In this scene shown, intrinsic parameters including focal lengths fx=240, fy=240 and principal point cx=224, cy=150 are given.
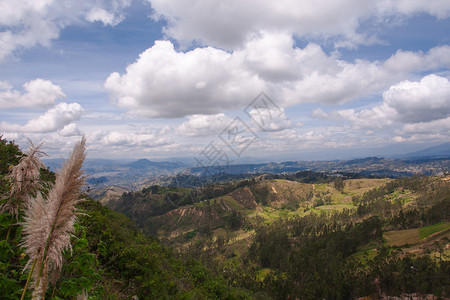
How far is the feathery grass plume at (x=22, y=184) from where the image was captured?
11.8 feet

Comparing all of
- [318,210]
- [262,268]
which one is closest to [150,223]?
[262,268]

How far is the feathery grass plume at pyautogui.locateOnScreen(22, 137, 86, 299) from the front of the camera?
269 centimetres

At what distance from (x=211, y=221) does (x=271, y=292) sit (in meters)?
90.8

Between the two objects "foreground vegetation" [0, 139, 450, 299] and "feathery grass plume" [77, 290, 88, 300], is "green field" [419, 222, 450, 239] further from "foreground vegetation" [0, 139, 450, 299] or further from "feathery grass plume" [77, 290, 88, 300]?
"feathery grass plume" [77, 290, 88, 300]

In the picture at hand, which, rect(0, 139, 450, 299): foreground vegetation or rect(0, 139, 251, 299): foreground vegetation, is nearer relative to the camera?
rect(0, 139, 251, 299): foreground vegetation

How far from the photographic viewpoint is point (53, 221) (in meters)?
2.75

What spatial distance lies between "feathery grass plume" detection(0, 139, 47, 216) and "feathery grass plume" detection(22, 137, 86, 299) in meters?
1.06

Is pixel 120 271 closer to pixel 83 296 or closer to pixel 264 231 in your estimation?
pixel 83 296

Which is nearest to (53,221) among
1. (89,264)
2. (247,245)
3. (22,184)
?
(22,184)

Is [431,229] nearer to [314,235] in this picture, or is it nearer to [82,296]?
[314,235]

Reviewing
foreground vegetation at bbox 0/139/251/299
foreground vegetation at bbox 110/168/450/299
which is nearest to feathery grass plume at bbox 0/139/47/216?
foreground vegetation at bbox 0/139/251/299

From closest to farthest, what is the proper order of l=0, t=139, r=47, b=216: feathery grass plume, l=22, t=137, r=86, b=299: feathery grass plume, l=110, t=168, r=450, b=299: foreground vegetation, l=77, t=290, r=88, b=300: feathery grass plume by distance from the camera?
l=22, t=137, r=86, b=299: feathery grass plume < l=0, t=139, r=47, b=216: feathery grass plume < l=77, t=290, r=88, b=300: feathery grass plume < l=110, t=168, r=450, b=299: foreground vegetation

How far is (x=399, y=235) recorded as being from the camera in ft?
298

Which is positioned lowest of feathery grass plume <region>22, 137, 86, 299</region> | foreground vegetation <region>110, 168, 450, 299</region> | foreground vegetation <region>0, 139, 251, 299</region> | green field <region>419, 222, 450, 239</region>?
foreground vegetation <region>110, 168, 450, 299</region>
